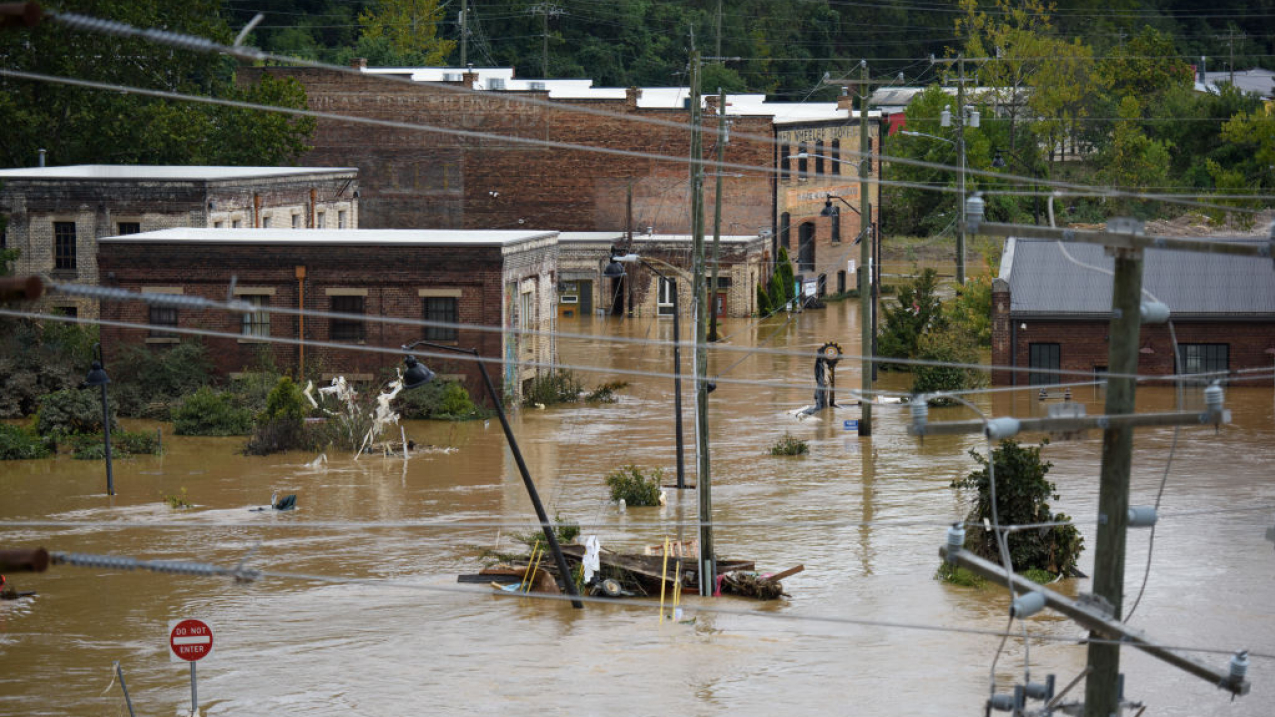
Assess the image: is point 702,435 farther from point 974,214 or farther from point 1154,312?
point 1154,312

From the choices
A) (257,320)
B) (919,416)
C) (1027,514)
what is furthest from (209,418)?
(919,416)

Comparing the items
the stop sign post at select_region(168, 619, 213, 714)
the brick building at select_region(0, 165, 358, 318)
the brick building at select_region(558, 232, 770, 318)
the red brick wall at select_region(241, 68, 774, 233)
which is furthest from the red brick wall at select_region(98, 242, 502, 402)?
the stop sign post at select_region(168, 619, 213, 714)

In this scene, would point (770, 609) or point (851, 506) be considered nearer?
point (770, 609)

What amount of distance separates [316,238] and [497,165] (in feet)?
75.5

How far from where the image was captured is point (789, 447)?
3600 centimetres

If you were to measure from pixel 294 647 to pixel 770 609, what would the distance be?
6790mm

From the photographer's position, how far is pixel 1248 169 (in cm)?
6919

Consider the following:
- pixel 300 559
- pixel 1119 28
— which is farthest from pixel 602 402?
pixel 1119 28

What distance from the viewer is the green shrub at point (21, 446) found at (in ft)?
120

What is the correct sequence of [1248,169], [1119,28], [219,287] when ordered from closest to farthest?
[219,287] → [1248,169] → [1119,28]

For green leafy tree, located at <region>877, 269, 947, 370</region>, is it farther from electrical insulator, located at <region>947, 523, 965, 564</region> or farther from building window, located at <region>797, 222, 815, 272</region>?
electrical insulator, located at <region>947, 523, 965, 564</region>

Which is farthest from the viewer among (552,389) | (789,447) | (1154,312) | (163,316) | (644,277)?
(644,277)

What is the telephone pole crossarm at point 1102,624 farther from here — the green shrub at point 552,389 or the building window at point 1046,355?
the green shrub at point 552,389

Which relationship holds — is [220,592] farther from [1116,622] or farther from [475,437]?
[1116,622]
